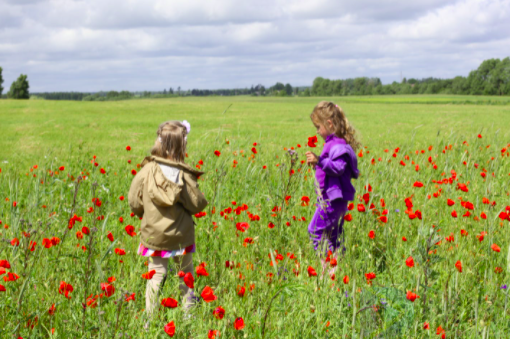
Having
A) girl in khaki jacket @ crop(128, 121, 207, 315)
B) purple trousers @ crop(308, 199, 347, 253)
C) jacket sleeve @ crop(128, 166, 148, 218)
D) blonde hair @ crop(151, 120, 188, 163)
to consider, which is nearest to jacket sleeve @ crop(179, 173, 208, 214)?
girl in khaki jacket @ crop(128, 121, 207, 315)

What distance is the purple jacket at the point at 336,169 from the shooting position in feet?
9.76

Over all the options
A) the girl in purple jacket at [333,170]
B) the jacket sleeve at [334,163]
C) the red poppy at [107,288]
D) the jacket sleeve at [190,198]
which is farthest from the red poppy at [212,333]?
the jacket sleeve at [334,163]

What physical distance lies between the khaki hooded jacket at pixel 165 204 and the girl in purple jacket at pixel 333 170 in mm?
907

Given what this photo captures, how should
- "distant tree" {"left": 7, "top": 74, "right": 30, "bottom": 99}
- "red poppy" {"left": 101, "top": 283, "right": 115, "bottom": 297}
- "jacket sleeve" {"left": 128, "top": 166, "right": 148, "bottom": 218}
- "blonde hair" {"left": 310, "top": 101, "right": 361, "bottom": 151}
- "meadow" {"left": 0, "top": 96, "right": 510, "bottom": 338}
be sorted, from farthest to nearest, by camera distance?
"distant tree" {"left": 7, "top": 74, "right": 30, "bottom": 99} → "blonde hair" {"left": 310, "top": 101, "right": 361, "bottom": 151} → "jacket sleeve" {"left": 128, "top": 166, "right": 148, "bottom": 218} → "meadow" {"left": 0, "top": 96, "right": 510, "bottom": 338} → "red poppy" {"left": 101, "top": 283, "right": 115, "bottom": 297}

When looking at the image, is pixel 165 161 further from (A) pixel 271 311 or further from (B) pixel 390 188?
(B) pixel 390 188

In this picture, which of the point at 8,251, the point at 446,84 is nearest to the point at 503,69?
the point at 446,84

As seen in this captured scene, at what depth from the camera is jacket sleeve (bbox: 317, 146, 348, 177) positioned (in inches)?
117

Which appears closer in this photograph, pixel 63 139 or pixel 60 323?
pixel 60 323

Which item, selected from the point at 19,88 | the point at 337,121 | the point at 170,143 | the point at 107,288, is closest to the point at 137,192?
the point at 170,143

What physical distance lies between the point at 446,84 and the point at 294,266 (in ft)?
378

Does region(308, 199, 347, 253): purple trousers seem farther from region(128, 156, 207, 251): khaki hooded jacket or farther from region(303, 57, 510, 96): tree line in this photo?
region(303, 57, 510, 96): tree line

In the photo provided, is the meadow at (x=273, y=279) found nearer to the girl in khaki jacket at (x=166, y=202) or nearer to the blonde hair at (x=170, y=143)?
the girl in khaki jacket at (x=166, y=202)

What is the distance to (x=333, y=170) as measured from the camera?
9.71ft

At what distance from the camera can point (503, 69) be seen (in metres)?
91.2
